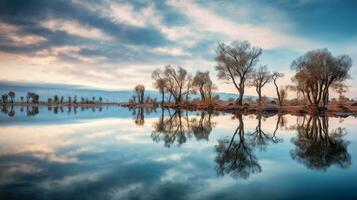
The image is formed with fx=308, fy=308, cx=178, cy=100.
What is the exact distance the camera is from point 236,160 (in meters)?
9.54

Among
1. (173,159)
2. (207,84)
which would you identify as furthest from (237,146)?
(207,84)

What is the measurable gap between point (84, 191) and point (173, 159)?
13.3ft

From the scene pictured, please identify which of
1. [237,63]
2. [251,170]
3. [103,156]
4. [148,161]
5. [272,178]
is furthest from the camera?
[237,63]

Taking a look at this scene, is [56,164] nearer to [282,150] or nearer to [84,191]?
[84,191]

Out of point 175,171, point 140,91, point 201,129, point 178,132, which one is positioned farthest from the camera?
point 140,91

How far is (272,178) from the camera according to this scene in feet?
24.3

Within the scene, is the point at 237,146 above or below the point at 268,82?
below

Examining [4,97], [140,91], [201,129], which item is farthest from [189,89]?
[4,97]

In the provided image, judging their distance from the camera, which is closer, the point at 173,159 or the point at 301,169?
the point at 301,169

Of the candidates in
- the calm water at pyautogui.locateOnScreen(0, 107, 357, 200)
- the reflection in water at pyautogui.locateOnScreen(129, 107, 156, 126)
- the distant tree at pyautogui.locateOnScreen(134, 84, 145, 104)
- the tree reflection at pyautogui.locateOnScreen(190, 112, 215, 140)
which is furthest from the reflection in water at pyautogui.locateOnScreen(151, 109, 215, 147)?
the distant tree at pyautogui.locateOnScreen(134, 84, 145, 104)

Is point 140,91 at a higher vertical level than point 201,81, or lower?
lower

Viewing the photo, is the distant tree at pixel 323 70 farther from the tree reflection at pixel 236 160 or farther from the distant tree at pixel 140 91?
the distant tree at pixel 140 91

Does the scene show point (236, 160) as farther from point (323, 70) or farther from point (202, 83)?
point (202, 83)

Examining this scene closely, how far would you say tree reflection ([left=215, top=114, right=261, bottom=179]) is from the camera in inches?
315
